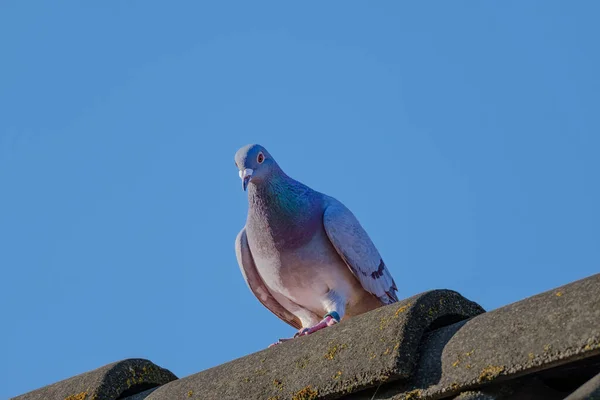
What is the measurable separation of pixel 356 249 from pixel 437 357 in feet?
8.83

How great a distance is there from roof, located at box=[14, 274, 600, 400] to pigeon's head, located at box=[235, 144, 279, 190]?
1802 millimetres

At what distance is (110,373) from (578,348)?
2.71m

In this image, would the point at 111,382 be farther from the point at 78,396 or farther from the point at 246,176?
the point at 246,176

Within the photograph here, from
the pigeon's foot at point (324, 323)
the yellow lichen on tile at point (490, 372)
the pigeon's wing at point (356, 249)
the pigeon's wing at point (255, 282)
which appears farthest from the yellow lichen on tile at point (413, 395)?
the pigeon's wing at point (255, 282)

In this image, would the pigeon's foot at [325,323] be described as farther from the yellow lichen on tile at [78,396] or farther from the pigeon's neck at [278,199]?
the yellow lichen on tile at [78,396]

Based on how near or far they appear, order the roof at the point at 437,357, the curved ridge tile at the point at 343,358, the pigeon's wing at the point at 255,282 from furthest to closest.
Answer: the pigeon's wing at the point at 255,282, the curved ridge tile at the point at 343,358, the roof at the point at 437,357

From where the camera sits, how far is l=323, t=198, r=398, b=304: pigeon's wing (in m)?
6.31

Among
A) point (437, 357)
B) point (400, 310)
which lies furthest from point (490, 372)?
point (400, 310)

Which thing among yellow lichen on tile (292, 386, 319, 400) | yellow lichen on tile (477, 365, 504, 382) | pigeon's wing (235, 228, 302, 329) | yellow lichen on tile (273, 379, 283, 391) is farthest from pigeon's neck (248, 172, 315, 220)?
yellow lichen on tile (477, 365, 504, 382)

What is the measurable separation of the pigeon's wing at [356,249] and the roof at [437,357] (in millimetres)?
1863

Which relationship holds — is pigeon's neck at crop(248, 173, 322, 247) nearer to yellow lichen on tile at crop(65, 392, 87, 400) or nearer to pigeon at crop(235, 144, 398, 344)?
pigeon at crop(235, 144, 398, 344)

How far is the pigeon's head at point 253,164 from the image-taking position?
20.4 feet

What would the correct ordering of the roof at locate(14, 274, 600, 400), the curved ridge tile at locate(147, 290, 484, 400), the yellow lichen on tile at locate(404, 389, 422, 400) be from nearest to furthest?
the roof at locate(14, 274, 600, 400) < the yellow lichen on tile at locate(404, 389, 422, 400) < the curved ridge tile at locate(147, 290, 484, 400)

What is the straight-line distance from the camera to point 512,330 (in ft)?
11.4
